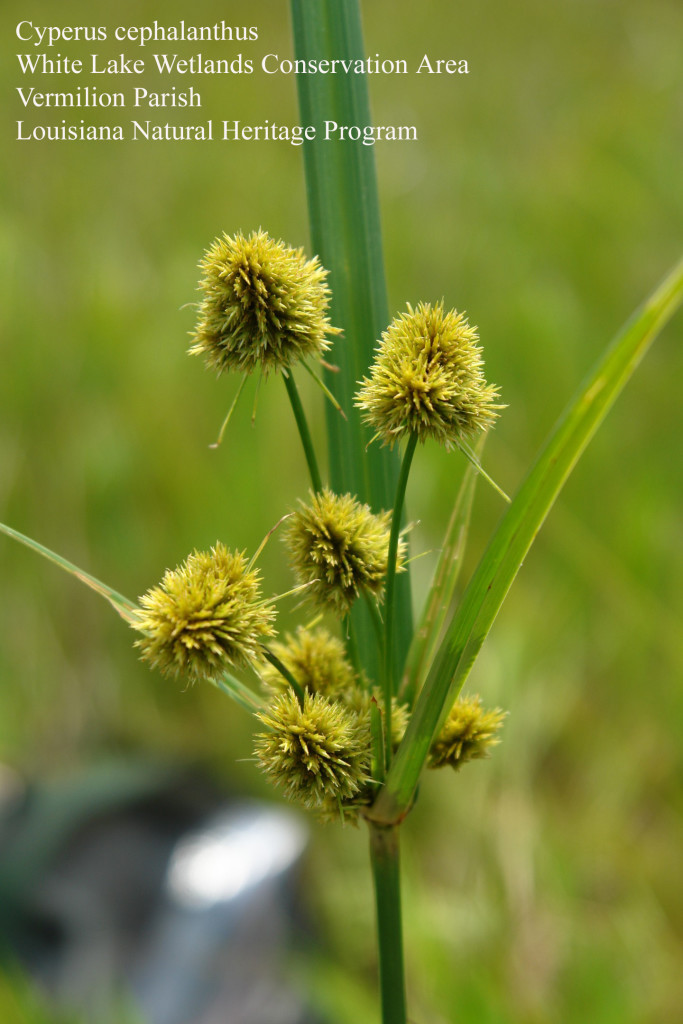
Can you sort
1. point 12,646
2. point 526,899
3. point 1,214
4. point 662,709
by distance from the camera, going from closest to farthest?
point 526,899, point 662,709, point 12,646, point 1,214

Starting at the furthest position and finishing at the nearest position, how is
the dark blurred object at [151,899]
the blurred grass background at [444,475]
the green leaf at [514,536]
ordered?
the blurred grass background at [444,475], the dark blurred object at [151,899], the green leaf at [514,536]

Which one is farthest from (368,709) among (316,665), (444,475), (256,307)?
(444,475)

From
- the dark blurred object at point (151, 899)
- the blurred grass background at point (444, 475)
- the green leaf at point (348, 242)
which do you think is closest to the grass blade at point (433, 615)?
the green leaf at point (348, 242)

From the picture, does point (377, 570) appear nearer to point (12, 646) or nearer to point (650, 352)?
point (12, 646)

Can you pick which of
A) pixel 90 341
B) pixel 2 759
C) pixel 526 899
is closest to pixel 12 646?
pixel 2 759

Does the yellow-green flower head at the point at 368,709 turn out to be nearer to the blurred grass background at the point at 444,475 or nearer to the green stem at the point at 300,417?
the green stem at the point at 300,417

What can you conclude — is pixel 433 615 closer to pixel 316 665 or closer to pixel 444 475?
pixel 316 665
